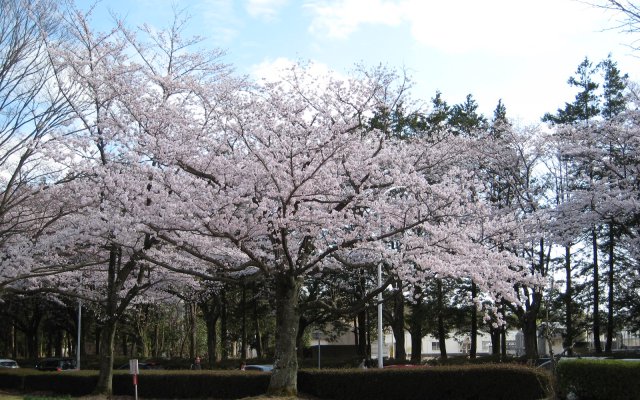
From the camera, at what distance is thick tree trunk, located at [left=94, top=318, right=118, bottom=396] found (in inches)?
851

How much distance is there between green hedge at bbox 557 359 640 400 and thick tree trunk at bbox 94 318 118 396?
548 inches

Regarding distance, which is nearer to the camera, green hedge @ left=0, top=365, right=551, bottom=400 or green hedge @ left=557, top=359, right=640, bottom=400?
green hedge @ left=557, top=359, right=640, bottom=400

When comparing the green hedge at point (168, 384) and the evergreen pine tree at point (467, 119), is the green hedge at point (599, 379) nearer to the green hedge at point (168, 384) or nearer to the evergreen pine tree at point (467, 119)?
the green hedge at point (168, 384)

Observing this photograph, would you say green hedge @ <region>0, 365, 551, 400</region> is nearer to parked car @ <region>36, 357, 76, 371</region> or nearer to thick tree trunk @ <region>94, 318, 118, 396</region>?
thick tree trunk @ <region>94, 318, 118, 396</region>

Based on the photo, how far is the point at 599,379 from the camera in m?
14.6

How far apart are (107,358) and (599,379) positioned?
15065 mm

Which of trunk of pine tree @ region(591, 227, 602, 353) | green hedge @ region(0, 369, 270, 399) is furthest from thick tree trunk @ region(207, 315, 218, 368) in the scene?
trunk of pine tree @ region(591, 227, 602, 353)

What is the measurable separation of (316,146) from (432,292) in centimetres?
1923

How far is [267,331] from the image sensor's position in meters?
49.7

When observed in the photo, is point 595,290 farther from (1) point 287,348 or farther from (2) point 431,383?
(1) point 287,348

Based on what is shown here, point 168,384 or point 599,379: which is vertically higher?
point 599,379

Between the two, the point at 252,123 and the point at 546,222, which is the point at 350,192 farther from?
the point at 546,222

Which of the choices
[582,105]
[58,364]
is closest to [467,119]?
[582,105]

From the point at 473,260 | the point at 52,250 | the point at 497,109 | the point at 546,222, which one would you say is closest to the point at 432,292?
the point at 546,222
